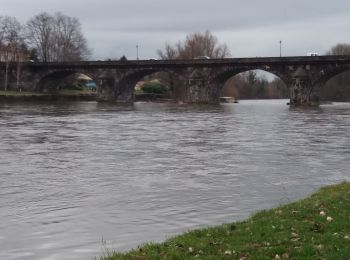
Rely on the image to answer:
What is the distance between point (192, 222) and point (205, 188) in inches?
166

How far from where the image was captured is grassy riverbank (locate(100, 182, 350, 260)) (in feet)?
27.6

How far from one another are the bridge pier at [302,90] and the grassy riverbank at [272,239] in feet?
265

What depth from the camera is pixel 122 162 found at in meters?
21.8

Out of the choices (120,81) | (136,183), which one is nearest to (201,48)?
(120,81)

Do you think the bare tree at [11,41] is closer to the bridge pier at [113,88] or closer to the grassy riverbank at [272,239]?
the bridge pier at [113,88]

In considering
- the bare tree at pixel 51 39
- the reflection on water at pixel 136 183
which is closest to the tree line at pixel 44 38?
the bare tree at pixel 51 39

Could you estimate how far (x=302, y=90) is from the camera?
91.8 m

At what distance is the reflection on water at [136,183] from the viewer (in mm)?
11430

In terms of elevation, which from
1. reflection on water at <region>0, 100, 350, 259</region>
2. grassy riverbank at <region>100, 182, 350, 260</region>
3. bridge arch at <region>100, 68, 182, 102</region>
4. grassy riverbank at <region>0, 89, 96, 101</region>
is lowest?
reflection on water at <region>0, 100, 350, 259</region>

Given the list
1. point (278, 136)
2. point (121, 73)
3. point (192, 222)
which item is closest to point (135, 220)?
point (192, 222)

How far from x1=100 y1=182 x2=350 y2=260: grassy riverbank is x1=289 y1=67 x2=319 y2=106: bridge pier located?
3181 inches

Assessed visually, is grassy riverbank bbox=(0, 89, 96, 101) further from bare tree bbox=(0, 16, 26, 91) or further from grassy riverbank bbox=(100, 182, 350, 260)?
grassy riverbank bbox=(100, 182, 350, 260)

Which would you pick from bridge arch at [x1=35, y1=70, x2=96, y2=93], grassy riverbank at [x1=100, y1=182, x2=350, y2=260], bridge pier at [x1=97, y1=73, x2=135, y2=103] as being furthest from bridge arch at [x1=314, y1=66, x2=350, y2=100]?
grassy riverbank at [x1=100, y1=182, x2=350, y2=260]

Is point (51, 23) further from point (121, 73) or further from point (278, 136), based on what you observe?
point (278, 136)
